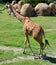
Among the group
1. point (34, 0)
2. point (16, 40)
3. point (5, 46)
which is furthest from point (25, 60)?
point (34, 0)

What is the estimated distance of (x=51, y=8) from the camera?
31.0 meters

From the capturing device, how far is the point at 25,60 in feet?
37.6

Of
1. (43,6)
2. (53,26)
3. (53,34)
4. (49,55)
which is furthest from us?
(43,6)

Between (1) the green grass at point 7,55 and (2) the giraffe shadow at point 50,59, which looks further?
(1) the green grass at point 7,55

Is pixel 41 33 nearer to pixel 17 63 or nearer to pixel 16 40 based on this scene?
pixel 17 63

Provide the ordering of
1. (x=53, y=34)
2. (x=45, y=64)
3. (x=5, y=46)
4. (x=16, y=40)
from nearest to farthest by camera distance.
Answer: (x=45, y=64), (x=5, y=46), (x=16, y=40), (x=53, y=34)

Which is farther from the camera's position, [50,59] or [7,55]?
[7,55]

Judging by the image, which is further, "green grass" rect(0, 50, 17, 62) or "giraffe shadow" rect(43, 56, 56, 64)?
"green grass" rect(0, 50, 17, 62)

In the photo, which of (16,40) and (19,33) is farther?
(19,33)

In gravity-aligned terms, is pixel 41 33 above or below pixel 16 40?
above

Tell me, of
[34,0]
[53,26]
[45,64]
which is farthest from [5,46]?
[34,0]

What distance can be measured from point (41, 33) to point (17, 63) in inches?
64.6

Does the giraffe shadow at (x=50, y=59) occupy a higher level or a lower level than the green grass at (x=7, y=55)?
lower

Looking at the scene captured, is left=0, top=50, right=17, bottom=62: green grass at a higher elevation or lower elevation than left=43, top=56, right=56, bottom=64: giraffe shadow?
higher
